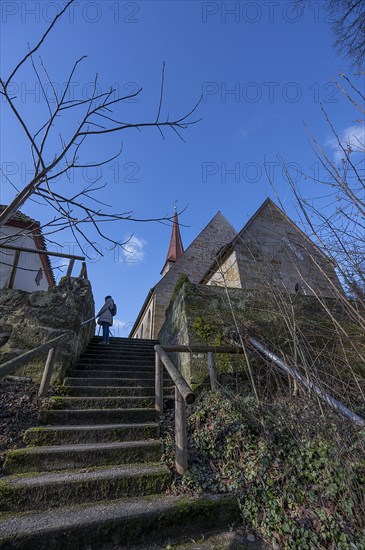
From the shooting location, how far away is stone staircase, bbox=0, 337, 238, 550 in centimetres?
193

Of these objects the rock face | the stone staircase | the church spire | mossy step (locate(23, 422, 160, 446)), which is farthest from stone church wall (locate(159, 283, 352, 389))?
the church spire

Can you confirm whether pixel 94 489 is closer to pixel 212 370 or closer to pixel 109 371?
pixel 212 370

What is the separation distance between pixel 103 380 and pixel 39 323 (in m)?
1.54

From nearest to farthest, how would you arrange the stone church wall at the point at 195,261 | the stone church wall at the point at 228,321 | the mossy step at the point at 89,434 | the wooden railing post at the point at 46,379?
the mossy step at the point at 89,434, the wooden railing post at the point at 46,379, the stone church wall at the point at 228,321, the stone church wall at the point at 195,261

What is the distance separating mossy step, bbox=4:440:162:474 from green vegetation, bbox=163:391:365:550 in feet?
0.82

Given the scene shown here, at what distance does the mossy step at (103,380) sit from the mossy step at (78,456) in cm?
132

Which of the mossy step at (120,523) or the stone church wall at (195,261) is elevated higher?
the stone church wall at (195,261)

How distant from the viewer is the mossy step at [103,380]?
4082 millimetres

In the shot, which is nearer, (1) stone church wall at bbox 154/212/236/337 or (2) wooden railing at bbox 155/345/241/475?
(2) wooden railing at bbox 155/345/241/475

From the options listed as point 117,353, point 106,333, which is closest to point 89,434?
point 117,353

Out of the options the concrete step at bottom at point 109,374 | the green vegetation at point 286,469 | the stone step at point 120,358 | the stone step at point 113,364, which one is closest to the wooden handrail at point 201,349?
the green vegetation at point 286,469

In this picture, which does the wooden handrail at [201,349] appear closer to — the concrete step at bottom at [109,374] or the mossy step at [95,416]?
the mossy step at [95,416]

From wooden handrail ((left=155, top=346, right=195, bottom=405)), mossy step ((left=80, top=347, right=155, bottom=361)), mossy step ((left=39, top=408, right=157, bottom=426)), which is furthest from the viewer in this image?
mossy step ((left=80, top=347, right=155, bottom=361))

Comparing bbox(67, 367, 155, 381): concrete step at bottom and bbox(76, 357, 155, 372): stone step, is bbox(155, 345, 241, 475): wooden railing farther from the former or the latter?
bbox(76, 357, 155, 372): stone step
